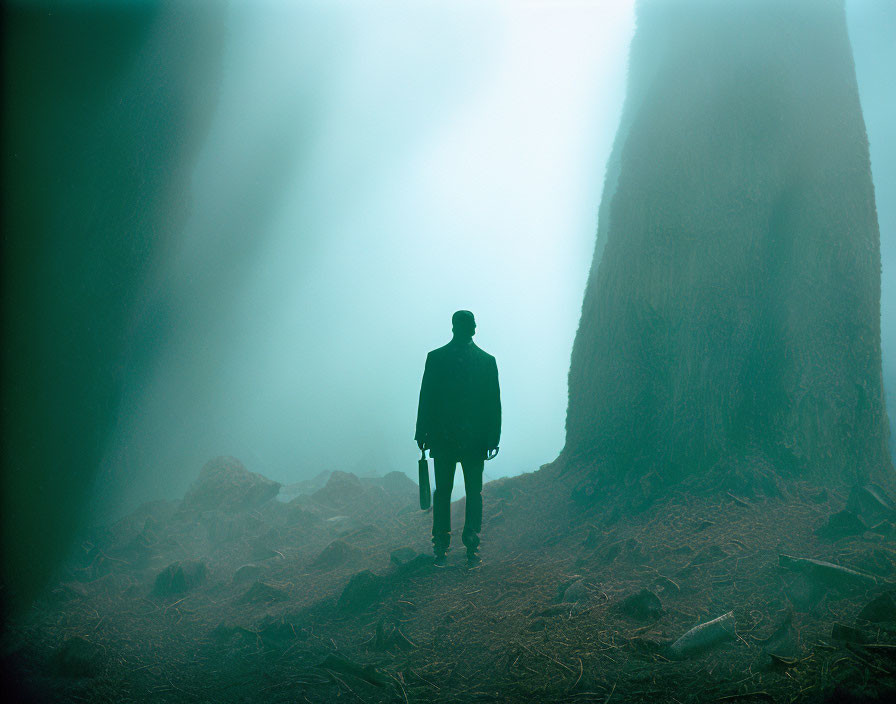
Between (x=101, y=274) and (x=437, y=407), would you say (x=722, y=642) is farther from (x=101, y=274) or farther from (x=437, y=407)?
(x=101, y=274)

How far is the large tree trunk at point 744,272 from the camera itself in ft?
19.5

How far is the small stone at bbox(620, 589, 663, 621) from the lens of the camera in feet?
11.7

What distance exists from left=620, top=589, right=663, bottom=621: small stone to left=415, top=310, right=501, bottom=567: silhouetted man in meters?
1.66

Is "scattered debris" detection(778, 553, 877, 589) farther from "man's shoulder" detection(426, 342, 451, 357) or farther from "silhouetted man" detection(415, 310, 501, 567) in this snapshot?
"man's shoulder" detection(426, 342, 451, 357)

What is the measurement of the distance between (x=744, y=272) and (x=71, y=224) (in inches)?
321

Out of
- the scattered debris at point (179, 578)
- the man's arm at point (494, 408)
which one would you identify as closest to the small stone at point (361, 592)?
the man's arm at point (494, 408)

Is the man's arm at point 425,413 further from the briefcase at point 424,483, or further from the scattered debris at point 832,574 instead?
the scattered debris at point 832,574

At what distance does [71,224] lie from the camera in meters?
5.22

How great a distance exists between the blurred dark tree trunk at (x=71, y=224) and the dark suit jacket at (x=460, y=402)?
3992 millimetres

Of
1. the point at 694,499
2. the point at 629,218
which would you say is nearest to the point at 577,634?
the point at 694,499

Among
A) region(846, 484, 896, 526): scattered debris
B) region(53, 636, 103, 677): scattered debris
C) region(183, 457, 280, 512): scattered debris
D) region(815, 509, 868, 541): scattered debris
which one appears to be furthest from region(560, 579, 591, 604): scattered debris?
region(183, 457, 280, 512): scattered debris

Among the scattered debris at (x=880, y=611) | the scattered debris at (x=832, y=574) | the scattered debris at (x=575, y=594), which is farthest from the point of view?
the scattered debris at (x=575, y=594)

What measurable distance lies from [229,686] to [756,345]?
6.71m

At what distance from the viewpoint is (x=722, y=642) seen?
9.98 feet
